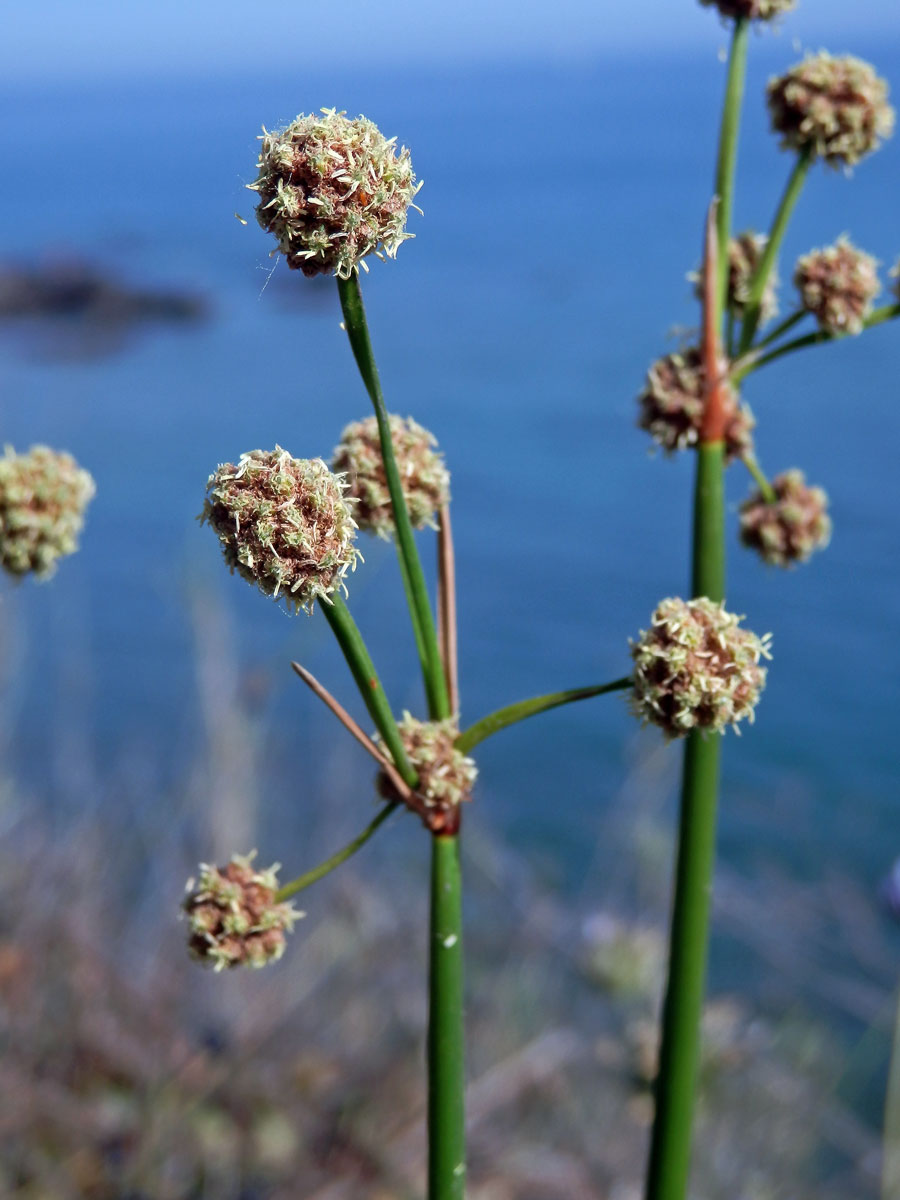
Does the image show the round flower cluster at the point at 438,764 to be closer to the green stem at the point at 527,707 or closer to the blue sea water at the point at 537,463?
the green stem at the point at 527,707

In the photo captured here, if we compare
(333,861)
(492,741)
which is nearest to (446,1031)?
(333,861)

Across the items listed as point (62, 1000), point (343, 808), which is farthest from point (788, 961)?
point (62, 1000)

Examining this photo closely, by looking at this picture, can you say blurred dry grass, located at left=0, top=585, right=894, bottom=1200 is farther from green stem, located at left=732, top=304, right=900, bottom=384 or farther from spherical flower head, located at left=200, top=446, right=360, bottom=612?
spherical flower head, located at left=200, top=446, right=360, bottom=612

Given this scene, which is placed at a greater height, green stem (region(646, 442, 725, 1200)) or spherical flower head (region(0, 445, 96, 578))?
spherical flower head (region(0, 445, 96, 578))

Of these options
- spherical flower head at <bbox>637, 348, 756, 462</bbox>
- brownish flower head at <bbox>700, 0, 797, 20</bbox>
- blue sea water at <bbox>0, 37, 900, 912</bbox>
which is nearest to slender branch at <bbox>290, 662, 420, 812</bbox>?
spherical flower head at <bbox>637, 348, 756, 462</bbox>

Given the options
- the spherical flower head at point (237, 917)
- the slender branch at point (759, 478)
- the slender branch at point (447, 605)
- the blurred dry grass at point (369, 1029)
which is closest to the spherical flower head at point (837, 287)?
the slender branch at point (759, 478)
